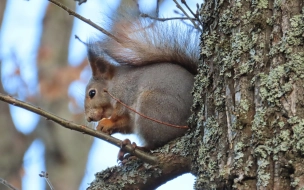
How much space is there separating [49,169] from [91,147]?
56cm

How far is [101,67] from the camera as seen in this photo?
3.12 metres

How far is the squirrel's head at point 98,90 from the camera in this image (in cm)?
296

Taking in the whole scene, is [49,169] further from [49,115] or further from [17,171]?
[49,115]

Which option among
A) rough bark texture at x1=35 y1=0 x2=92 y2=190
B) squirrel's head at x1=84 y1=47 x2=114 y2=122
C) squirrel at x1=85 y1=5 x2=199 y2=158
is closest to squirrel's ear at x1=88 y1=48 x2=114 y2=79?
squirrel's head at x1=84 y1=47 x2=114 y2=122

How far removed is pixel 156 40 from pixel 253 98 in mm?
1010

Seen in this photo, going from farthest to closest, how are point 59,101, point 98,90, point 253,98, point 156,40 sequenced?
point 59,101
point 98,90
point 156,40
point 253,98

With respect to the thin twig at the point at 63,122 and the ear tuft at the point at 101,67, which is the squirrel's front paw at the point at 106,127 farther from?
the thin twig at the point at 63,122

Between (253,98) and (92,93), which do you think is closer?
(253,98)

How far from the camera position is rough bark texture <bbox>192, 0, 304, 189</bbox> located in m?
1.45

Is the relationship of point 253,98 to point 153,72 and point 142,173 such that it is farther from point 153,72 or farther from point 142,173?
Answer: point 153,72

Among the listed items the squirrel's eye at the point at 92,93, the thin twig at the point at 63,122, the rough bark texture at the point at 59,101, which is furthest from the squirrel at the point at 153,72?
the rough bark texture at the point at 59,101

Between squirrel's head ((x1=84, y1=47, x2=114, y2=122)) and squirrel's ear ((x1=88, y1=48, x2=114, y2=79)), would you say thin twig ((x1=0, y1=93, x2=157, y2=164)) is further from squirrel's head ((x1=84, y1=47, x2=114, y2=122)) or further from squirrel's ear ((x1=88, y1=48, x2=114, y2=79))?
squirrel's ear ((x1=88, y1=48, x2=114, y2=79))

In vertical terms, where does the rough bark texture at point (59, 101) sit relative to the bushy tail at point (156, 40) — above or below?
above

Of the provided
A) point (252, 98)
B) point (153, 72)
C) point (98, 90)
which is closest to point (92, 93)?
point (98, 90)
